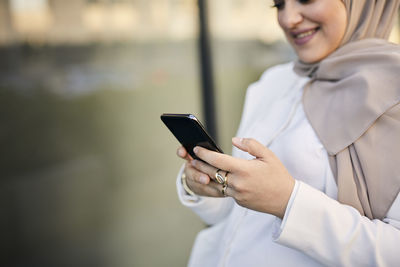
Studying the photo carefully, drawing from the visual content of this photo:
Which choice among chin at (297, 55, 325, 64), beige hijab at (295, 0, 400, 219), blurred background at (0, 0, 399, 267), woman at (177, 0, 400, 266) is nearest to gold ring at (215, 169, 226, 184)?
woman at (177, 0, 400, 266)

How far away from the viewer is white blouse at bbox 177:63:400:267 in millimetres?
898

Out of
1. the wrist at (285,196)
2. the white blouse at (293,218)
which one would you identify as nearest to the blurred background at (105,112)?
the white blouse at (293,218)

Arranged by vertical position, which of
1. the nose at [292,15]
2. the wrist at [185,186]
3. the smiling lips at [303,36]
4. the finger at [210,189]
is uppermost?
the nose at [292,15]

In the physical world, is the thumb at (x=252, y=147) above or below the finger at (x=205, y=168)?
above

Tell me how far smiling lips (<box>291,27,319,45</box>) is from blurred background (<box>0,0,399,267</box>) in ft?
3.46

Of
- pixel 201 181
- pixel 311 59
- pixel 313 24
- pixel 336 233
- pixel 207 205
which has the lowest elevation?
pixel 207 205

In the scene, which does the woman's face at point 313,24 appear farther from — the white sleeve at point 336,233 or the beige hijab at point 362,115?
the white sleeve at point 336,233

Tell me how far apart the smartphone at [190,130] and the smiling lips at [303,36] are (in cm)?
62

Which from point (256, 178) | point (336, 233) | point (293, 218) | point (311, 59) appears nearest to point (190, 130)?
point (256, 178)

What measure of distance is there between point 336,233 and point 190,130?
495 millimetres

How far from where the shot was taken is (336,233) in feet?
2.94

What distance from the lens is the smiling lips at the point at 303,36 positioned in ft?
4.13

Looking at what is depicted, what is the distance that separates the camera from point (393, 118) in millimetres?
979

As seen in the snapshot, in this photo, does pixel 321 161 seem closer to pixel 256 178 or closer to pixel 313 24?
pixel 256 178
